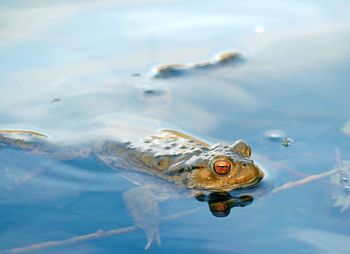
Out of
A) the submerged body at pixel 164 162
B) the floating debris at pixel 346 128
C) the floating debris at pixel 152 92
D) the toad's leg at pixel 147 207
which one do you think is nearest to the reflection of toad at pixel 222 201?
the submerged body at pixel 164 162

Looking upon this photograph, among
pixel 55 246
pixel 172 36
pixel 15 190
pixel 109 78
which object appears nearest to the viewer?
pixel 55 246

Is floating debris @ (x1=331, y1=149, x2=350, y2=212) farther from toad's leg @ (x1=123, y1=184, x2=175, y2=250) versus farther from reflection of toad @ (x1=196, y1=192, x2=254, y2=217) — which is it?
toad's leg @ (x1=123, y1=184, x2=175, y2=250)

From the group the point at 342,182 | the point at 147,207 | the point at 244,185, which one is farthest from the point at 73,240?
the point at 342,182

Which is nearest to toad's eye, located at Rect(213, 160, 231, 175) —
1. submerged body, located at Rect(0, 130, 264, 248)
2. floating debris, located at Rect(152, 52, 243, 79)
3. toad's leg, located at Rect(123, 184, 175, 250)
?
submerged body, located at Rect(0, 130, 264, 248)

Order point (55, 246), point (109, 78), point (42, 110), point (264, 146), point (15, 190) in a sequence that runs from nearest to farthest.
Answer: point (55, 246)
point (15, 190)
point (264, 146)
point (42, 110)
point (109, 78)

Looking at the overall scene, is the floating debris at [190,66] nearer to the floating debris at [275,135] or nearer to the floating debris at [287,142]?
the floating debris at [275,135]

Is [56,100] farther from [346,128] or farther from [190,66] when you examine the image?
[346,128]

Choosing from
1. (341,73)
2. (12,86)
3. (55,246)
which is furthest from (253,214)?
(12,86)

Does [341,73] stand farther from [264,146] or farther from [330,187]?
[330,187]
